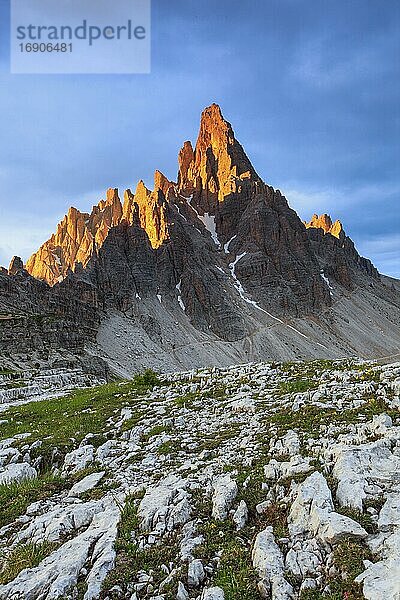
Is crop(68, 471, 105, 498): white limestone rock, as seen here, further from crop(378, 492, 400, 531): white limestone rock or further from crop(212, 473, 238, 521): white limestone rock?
crop(378, 492, 400, 531): white limestone rock

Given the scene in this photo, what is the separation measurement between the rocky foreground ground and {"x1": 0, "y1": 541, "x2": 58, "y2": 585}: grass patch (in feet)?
0.09

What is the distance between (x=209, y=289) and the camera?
17138 centimetres

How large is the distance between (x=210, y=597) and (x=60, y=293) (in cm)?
12512

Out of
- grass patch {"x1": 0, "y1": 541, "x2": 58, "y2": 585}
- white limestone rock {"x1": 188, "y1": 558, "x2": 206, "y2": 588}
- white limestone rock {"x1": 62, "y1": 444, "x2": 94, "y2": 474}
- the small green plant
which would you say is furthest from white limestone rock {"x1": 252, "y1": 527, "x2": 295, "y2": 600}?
the small green plant

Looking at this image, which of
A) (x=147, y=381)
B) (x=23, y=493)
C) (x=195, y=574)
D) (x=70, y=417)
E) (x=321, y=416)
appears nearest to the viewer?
(x=195, y=574)

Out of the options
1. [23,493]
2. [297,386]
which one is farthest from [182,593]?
[297,386]

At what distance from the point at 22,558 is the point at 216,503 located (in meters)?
3.84

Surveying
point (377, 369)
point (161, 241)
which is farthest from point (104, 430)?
point (161, 241)

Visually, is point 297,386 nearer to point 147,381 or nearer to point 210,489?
point 210,489

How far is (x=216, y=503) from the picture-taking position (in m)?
8.27

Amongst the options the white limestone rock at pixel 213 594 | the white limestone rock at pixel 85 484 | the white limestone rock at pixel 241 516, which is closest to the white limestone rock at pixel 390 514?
the white limestone rock at pixel 241 516

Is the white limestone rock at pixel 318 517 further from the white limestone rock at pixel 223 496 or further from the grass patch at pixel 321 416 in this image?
the grass patch at pixel 321 416

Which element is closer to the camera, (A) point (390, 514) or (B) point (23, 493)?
(A) point (390, 514)

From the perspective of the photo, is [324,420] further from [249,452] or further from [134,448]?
[134,448]
